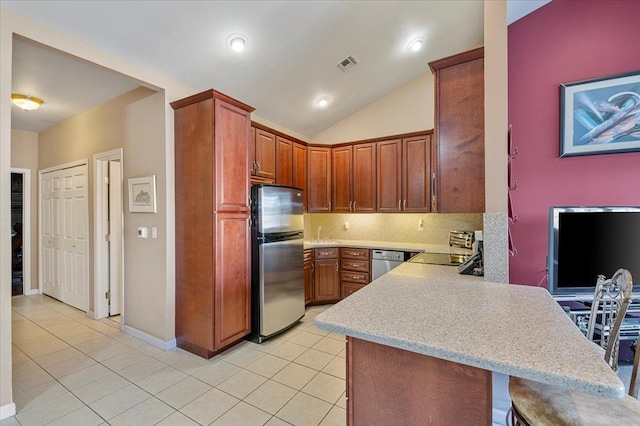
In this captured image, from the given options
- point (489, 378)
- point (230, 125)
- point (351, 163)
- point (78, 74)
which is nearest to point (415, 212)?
point (351, 163)

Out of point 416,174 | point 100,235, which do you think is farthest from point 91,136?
point 416,174

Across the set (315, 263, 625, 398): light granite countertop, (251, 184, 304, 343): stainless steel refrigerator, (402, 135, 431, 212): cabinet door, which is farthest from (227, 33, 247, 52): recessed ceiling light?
(315, 263, 625, 398): light granite countertop

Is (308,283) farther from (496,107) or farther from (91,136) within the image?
(91,136)

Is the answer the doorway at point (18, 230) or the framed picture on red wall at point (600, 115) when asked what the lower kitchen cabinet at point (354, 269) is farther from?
the doorway at point (18, 230)

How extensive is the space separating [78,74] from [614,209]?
4.84 metres

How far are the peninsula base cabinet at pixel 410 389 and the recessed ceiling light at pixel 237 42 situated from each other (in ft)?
8.92

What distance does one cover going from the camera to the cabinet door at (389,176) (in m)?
3.94

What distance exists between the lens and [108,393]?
2152 millimetres

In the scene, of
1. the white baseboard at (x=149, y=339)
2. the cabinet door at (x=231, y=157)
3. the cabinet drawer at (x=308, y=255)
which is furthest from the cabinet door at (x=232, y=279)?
the cabinet drawer at (x=308, y=255)

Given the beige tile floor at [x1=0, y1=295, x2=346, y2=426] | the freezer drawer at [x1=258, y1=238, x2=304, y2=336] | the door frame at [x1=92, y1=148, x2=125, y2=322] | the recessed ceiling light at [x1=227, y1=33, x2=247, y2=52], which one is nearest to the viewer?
the beige tile floor at [x1=0, y1=295, x2=346, y2=426]

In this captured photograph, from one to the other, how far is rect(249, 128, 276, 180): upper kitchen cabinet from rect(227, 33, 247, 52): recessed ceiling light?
2.98 ft

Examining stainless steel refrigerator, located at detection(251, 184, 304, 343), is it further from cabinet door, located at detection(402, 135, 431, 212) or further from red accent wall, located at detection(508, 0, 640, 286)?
red accent wall, located at detection(508, 0, 640, 286)

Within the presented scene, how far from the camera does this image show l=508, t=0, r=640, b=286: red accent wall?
2.19m

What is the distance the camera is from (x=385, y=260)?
12.4ft
